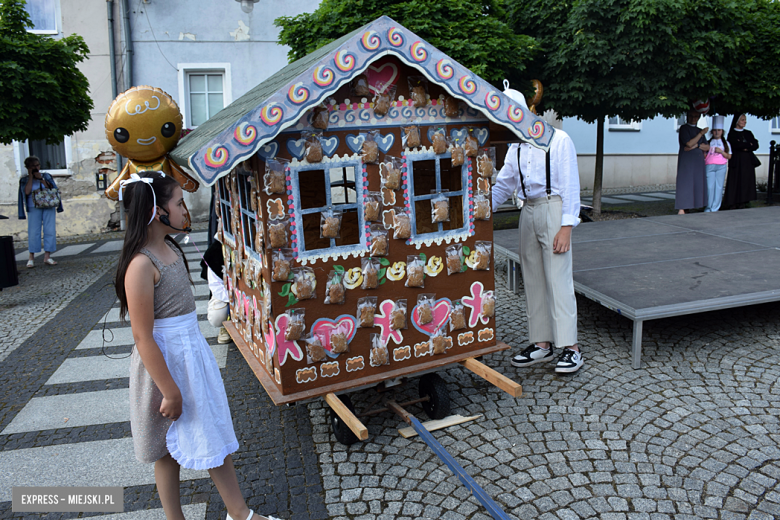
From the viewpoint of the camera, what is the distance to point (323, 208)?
3295 millimetres

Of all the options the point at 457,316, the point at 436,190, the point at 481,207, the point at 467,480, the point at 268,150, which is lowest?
the point at 467,480

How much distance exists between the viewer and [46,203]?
955cm

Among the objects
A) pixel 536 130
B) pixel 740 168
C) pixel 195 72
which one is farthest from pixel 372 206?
pixel 195 72

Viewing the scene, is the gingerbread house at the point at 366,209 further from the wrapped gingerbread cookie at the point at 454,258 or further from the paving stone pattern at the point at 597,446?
the paving stone pattern at the point at 597,446

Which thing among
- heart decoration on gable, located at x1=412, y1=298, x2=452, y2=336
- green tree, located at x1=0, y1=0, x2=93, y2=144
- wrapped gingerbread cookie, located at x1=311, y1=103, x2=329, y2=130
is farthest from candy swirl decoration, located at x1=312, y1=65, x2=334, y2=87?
green tree, located at x1=0, y1=0, x2=93, y2=144

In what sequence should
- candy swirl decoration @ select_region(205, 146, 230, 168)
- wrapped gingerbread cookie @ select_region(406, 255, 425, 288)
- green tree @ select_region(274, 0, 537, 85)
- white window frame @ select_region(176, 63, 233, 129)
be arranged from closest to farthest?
1. candy swirl decoration @ select_region(205, 146, 230, 168)
2. wrapped gingerbread cookie @ select_region(406, 255, 425, 288)
3. green tree @ select_region(274, 0, 537, 85)
4. white window frame @ select_region(176, 63, 233, 129)

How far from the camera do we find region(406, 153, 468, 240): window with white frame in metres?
3.56

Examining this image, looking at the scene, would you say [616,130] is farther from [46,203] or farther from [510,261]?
[46,203]

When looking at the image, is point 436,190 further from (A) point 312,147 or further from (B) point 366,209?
(A) point 312,147

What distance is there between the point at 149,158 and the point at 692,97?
377 inches

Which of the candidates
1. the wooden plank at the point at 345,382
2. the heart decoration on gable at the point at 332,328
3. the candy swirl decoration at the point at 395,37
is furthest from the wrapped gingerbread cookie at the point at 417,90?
the wooden plank at the point at 345,382

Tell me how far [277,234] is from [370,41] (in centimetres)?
112

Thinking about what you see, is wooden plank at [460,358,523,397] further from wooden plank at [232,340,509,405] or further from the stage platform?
the stage platform

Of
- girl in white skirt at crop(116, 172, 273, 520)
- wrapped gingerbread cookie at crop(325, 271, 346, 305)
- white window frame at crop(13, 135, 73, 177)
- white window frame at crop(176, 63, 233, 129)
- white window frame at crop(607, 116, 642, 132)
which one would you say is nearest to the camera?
girl in white skirt at crop(116, 172, 273, 520)
